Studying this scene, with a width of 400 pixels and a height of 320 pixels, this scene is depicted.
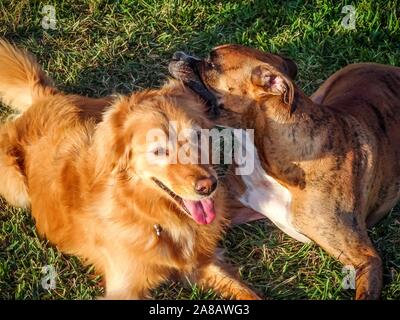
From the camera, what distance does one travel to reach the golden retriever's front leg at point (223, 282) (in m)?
4.34

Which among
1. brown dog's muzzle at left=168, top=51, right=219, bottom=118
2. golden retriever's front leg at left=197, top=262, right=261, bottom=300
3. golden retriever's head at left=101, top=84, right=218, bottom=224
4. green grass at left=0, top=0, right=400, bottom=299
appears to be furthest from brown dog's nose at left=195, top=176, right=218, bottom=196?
green grass at left=0, top=0, right=400, bottom=299

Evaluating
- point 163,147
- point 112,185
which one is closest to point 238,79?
point 163,147

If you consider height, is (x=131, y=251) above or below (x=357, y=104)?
below

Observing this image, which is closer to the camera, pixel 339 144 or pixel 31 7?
pixel 339 144

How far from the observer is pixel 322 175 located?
432cm

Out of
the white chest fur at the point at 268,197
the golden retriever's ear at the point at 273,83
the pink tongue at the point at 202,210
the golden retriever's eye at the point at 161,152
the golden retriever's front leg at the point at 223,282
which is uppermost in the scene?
the golden retriever's ear at the point at 273,83

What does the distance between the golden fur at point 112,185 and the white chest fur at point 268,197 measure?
27 cm

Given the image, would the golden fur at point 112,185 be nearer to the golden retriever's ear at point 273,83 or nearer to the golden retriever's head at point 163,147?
the golden retriever's head at point 163,147

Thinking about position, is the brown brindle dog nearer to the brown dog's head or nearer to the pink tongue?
the brown dog's head

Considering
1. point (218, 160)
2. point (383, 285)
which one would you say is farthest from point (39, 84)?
point (383, 285)

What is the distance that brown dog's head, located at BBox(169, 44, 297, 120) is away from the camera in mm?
4133

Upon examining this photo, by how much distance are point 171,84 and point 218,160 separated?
3.83 ft

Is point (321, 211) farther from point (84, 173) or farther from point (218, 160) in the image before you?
point (84, 173)

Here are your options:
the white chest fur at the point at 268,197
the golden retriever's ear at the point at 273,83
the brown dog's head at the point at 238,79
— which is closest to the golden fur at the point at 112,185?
the brown dog's head at the point at 238,79
